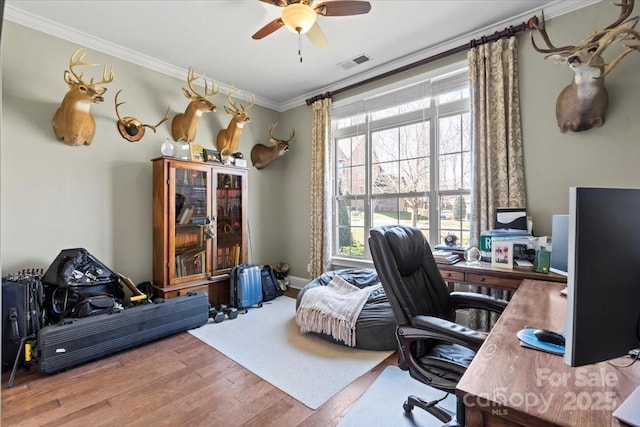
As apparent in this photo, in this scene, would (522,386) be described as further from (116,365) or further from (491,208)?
(116,365)

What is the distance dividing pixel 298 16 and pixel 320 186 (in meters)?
2.26

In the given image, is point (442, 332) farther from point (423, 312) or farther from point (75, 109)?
point (75, 109)

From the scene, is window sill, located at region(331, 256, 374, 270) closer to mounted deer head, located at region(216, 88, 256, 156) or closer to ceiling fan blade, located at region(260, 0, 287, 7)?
mounted deer head, located at region(216, 88, 256, 156)

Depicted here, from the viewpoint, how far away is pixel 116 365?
2365 mm

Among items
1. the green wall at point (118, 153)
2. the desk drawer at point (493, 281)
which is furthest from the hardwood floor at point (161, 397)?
the green wall at point (118, 153)

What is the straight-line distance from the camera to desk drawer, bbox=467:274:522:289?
222 centimetres

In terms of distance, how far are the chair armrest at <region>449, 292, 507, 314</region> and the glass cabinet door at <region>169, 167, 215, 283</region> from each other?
2.73 meters

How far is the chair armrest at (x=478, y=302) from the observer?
1688 millimetres

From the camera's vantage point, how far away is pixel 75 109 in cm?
276

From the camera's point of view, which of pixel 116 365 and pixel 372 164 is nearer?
pixel 116 365

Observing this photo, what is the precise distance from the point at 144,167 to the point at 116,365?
2.00 metres

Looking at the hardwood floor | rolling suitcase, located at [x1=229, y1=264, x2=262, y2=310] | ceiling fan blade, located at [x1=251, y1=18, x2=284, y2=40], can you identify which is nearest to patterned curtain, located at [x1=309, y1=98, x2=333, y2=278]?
rolling suitcase, located at [x1=229, y1=264, x2=262, y2=310]

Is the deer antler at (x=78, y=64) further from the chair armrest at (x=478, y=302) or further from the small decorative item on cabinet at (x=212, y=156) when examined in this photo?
the chair armrest at (x=478, y=302)

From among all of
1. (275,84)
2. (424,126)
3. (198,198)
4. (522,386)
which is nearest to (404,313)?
(522,386)
